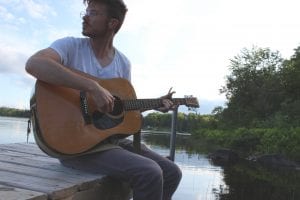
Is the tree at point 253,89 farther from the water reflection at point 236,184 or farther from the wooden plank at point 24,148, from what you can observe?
the wooden plank at point 24,148

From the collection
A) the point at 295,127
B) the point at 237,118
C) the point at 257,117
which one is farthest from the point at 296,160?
the point at 237,118

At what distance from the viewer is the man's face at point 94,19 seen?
380cm

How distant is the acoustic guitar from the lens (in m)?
3.31

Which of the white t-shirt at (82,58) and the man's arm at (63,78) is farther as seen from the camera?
the white t-shirt at (82,58)

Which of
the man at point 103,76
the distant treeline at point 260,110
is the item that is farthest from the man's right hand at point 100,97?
the distant treeline at point 260,110

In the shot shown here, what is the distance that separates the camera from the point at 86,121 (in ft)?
11.4

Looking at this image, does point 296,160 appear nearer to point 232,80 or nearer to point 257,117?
point 257,117

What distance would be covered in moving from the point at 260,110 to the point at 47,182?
4477 centimetres

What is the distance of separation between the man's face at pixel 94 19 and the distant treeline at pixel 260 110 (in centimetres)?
2504

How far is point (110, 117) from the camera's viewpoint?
3664 millimetres

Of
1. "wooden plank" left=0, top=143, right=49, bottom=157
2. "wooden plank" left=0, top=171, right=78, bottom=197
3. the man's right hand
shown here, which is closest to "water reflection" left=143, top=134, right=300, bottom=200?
"wooden plank" left=0, top=143, right=49, bottom=157

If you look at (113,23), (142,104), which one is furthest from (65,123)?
(113,23)

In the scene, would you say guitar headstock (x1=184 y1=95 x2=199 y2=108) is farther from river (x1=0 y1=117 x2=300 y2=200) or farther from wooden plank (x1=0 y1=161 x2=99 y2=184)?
river (x1=0 y1=117 x2=300 y2=200)

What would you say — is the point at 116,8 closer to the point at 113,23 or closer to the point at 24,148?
the point at 113,23
